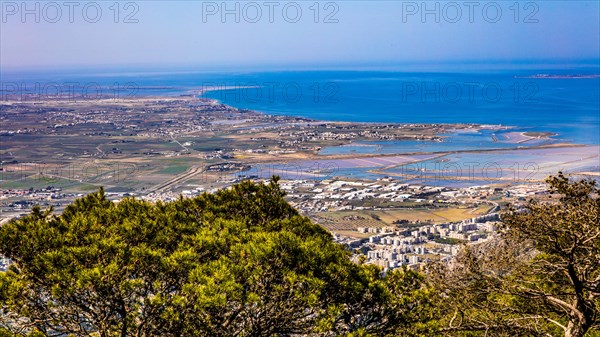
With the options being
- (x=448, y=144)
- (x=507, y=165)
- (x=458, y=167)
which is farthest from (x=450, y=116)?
(x=458, y=167)

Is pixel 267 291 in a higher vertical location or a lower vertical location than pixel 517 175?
higher

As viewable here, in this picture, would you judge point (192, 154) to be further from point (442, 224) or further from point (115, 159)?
point (442, 224)

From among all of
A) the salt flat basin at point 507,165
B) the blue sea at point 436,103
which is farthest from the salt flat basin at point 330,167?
the blue sea at point 436,103

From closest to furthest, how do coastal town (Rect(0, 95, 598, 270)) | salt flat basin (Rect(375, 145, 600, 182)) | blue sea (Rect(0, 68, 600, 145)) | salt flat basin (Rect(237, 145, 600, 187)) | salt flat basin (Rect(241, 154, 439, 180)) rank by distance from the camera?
coastal town (Rect(0, 95, 598, 270))
salt flat basin (Rect(237, 145, 600, 187))
salt flat basin (Rect(375, 145, 600, 182))
salt flat basin (Rect(241, 154, 439, 180))
blue sea (Rect(0, 68, 600, 145))

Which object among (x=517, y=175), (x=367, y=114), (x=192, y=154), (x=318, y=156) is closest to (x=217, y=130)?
(x=192, y=154)

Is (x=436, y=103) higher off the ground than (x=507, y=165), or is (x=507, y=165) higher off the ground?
(x=436, y=103)

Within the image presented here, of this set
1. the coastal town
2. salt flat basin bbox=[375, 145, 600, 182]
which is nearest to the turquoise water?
salt flat basin bbox=[375, 145, 600, 182]

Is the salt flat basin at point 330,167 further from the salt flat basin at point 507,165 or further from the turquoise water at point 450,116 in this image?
the salt flat basin at point 507,165

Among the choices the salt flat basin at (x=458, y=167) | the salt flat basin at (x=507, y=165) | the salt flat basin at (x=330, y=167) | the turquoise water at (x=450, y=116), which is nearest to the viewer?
the salt flat basin at (x=458, y=167)

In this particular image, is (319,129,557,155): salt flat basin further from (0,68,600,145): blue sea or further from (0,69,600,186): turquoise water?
(0,68,600,145): blue sea

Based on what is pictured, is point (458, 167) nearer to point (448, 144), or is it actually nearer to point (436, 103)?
point (448, 144)

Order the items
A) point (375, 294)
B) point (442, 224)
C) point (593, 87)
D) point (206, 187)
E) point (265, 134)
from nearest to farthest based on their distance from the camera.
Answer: point (375, 294) → point (442, 224) → point (206, 187) → point (265, 134) → point (593, 87)
